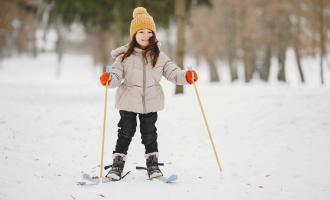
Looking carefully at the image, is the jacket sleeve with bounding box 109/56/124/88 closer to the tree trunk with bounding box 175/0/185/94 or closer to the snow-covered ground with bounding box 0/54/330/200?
the snow-covered ground with bounding box 0/54/330/200

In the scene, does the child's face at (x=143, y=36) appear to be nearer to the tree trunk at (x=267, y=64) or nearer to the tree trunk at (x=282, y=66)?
the tree trunk at (x=282, y=66)

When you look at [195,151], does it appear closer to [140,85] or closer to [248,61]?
[140,85]

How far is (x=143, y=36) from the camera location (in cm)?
430

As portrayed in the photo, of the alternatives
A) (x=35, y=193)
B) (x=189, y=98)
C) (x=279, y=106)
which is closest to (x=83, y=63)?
(x=189, y=98)

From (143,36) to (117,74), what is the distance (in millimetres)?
577

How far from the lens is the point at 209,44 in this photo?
3011 cm

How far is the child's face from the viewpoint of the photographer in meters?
4.30

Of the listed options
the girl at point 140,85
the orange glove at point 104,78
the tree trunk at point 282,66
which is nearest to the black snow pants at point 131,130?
the girl at point 140,85

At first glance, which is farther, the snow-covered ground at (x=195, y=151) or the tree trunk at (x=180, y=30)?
the tree trunk at (x=180, y=30)

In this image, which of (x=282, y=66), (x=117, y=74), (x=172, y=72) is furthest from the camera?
(x=282, y=66)

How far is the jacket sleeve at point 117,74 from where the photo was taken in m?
4.12

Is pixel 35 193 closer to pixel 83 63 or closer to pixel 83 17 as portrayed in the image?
pixel 83 17

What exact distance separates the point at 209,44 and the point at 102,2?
1730 centimetres

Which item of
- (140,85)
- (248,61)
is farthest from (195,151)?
(248,61)
